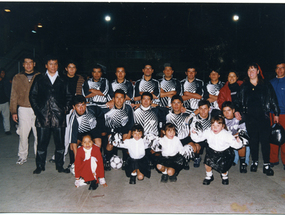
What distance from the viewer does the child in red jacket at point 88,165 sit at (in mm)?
3896

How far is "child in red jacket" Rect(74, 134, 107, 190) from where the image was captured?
3.90m

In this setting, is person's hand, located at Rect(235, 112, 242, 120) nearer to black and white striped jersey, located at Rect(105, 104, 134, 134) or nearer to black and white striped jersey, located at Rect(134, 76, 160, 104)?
black and white striped jersey, located at Rect(134, 76, 160, 104)

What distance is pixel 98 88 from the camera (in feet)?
17.4

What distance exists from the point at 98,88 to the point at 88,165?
6.38 ft

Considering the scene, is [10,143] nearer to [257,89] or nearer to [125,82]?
[125,82]

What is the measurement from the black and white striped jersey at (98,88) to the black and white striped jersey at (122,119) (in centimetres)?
43

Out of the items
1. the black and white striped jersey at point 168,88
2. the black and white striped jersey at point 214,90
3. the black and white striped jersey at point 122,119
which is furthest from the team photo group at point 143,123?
the black and white striped jersey at point 168,88

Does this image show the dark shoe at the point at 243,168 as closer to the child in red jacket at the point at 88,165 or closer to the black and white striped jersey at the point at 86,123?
the child in red jacket at the point at 88,165

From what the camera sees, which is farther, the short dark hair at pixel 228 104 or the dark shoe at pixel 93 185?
the short dark hair at pixel 228 104

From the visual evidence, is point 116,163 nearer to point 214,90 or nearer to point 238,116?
point 238,116

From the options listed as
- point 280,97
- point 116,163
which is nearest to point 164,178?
point 116,163

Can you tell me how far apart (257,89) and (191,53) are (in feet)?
64.0

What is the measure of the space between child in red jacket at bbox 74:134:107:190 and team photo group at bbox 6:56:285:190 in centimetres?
2

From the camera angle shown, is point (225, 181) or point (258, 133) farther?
point (258, 133)
